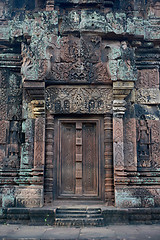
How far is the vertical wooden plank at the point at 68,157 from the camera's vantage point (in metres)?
6.71

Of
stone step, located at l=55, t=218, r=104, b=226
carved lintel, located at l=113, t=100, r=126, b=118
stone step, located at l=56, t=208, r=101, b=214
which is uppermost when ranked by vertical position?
carved lintel, located at l=113, t=100, r=126, b=118

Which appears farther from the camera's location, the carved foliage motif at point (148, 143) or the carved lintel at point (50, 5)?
the carved lintel at point (50, 5)

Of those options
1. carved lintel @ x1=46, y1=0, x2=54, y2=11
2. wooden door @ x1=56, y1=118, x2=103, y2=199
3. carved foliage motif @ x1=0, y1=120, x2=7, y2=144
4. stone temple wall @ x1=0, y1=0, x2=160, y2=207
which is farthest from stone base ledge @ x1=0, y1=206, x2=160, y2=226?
carved lintel @ x1=46, y1=0, x2=54, y2=11

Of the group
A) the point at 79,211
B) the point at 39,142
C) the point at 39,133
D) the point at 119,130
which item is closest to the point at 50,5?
the point at 39,133

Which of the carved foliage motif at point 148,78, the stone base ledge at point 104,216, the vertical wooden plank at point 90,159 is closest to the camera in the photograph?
the stone base ledge at point 104,216

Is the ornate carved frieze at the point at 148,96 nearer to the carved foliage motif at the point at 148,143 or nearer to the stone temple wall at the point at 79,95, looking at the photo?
the stone temple wall at the point at 79,95

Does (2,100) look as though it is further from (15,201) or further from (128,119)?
(128,119)

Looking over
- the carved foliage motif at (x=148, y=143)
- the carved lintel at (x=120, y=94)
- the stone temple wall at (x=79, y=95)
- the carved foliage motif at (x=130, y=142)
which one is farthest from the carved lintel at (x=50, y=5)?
the carved foliage motif at (x=148, y=143)

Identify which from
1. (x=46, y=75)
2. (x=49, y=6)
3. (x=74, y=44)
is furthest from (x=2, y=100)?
(x=49, y=6)

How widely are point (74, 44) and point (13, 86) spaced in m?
1.93

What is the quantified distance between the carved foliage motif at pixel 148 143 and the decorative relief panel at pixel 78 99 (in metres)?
1.02

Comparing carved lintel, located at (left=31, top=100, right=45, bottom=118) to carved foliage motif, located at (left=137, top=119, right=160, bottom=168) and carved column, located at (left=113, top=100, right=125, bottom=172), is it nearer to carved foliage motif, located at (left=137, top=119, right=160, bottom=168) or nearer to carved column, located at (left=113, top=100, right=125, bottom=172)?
carved column, located at (left=113, top=100, right=125, bottom=172)

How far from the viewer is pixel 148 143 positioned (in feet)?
22.5

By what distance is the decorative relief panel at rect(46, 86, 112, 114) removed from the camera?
676 centimetres
